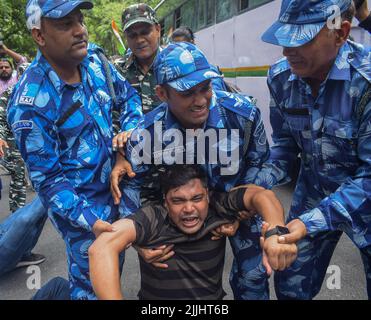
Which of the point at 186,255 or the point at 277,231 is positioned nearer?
the point at 277,231

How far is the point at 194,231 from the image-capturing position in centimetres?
202

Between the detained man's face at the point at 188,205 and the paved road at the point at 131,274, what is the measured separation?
1353 millimetres

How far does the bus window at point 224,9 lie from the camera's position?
6731 mm

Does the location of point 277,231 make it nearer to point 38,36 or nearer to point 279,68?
point 279,68

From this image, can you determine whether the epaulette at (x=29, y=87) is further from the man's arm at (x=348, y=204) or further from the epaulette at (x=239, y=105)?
the man's arm at (x=348, y=204)

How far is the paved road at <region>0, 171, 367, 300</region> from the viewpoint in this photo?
312cm

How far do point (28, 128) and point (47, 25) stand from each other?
519 mm

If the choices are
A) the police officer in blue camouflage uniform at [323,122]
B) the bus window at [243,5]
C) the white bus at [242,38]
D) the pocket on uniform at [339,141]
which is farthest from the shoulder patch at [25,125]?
the bus window at [243,5]

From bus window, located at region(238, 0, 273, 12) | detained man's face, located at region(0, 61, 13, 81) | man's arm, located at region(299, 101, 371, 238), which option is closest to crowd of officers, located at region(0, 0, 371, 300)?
man's arm, located at region(299, 101, 371, 238)

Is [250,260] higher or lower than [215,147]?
lower

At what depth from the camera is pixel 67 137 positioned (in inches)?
80.8

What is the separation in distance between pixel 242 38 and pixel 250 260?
4.88 m

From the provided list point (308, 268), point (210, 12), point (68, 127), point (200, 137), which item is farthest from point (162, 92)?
point (210, 12)
